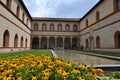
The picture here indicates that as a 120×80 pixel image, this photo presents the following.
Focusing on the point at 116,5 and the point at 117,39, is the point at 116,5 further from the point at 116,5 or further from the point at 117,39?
the point at 117,39

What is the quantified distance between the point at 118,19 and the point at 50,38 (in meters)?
28.6

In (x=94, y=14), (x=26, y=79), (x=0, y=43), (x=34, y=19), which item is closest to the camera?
(x=26, y=79)

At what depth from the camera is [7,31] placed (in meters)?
18.1

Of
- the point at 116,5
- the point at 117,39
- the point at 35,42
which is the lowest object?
the point at 117,39

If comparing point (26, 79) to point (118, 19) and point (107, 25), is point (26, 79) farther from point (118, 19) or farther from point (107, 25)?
point (107, 25)

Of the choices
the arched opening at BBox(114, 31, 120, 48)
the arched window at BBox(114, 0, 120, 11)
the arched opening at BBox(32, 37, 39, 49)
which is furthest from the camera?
the arched opening at BBox(32, 37, 39, 49)

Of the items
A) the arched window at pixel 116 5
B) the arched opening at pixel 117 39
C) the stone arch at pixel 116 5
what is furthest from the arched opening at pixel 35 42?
the arched window at pixel 116 5

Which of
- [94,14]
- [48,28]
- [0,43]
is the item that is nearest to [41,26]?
[48,28]

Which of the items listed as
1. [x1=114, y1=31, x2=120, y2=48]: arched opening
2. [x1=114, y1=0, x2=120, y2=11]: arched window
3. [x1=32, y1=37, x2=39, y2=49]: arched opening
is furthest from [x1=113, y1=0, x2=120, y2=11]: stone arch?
[x1=32, y1=37, x2=39, y2=49]: arched opening

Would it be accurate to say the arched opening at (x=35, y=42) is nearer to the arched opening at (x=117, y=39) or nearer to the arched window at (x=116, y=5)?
the arched opening at (x=117, y=39)

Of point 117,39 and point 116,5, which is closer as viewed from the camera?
point 117,39

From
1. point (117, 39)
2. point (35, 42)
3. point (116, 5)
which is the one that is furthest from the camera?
point (35, 42)

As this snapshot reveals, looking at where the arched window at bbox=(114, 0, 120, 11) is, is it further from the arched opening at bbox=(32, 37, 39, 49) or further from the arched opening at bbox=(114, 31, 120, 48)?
the arched opening at bbox=(32, 37, 39, 49)

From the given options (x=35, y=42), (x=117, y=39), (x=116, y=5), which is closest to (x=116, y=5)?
(x=116, y=5)
